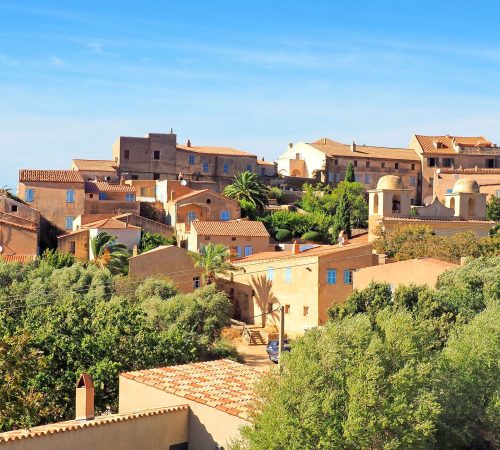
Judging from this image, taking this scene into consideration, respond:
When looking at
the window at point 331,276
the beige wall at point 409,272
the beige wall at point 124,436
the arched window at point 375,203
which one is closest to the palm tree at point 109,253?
the window at point 331,276

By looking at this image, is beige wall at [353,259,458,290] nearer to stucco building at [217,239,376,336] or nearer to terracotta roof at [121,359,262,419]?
stucco building at [217,239,376,336]

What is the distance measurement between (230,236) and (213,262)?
517 cm

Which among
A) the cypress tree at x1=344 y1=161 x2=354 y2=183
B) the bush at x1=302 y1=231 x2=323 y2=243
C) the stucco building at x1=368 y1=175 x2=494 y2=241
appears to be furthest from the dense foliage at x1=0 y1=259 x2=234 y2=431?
the cypress tree at x1=344 y1=161 x2=354 y2=183

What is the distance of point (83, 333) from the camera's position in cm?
3550

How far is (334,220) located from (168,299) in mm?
22569

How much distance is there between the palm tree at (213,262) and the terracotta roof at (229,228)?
13.4ft

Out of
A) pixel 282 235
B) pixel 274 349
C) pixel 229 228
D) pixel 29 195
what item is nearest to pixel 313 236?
pixel 282 235

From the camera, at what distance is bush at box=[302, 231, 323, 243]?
66375 millimetres

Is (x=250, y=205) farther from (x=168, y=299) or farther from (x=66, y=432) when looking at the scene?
(x=66, y=432)

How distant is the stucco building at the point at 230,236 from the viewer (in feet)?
193

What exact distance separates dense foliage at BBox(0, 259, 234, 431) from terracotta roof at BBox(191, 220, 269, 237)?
317 inches

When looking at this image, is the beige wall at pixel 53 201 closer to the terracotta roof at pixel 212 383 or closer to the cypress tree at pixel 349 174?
the cypress tree at pixel 349 174

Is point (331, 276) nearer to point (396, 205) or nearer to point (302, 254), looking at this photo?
point (302, 254)

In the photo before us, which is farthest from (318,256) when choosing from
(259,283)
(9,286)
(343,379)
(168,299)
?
(343,379)
